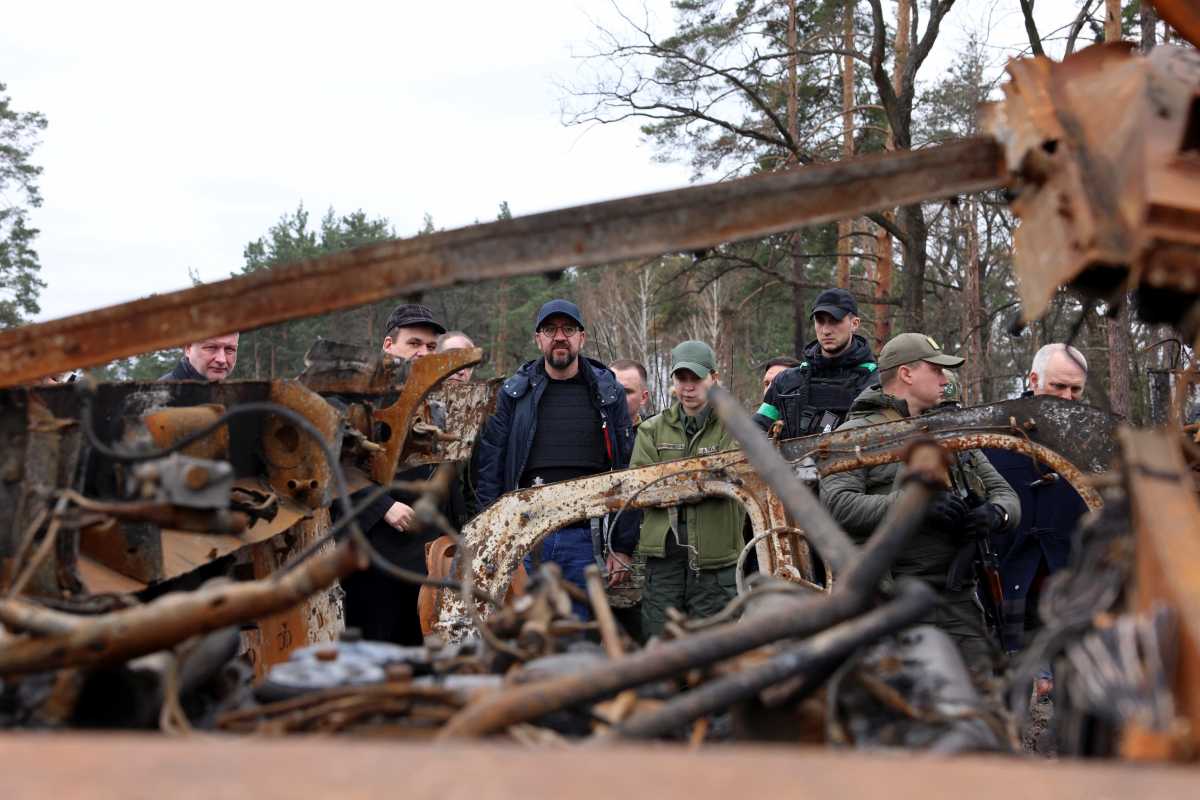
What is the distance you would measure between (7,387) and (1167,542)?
2.55 meters

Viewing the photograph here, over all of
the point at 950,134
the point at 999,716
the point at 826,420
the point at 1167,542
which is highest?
the point at 950,134

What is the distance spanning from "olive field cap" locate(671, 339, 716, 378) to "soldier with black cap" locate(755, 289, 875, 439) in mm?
482

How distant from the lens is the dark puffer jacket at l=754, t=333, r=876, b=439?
6051 millimetres

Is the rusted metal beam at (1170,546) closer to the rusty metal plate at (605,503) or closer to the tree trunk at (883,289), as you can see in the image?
the rusty metal plate at (605,503)

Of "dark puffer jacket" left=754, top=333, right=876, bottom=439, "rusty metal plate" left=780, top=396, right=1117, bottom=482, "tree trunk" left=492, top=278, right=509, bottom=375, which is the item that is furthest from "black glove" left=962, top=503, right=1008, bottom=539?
"tree trunk" left=492, top=278, right=509, bottom=375

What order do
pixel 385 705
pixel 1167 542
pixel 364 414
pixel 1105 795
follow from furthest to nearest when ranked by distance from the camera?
1. pixel 364 414
2. pixel 385 705
3. pixel 1167 542
4. pixel 1105 795

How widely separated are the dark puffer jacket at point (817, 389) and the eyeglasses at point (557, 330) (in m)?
1.16

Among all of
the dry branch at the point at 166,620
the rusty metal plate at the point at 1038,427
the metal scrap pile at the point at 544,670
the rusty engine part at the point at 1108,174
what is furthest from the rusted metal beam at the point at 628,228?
the rusty metal plate at the point at 1038,427

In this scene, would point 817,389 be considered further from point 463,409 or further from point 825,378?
point 463,409

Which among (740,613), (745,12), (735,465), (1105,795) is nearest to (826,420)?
(735,465)

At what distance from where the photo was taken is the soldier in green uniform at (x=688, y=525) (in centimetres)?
545

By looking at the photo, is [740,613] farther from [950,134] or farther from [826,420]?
[950,134]

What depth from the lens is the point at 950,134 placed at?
2075cm

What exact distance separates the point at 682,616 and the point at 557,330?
3871 mm
